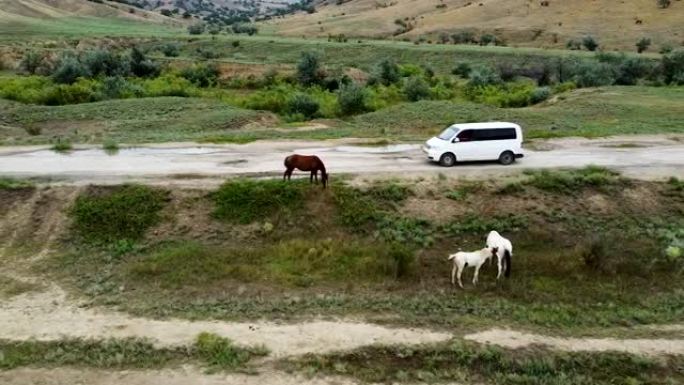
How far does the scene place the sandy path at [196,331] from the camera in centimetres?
1639

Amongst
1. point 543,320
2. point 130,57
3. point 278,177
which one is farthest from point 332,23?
point 543,320

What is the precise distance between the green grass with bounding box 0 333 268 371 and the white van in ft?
44.3

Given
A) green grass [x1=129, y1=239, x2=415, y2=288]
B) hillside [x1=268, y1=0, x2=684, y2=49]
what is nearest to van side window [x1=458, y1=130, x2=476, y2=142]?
green grass [x1=129, y1=239, x2=415, y2=288]

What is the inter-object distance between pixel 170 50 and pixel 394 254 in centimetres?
6681

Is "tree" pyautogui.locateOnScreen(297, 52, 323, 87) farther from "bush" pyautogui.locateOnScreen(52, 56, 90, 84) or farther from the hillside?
the hillside

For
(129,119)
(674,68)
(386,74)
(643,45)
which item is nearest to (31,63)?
(129,119)

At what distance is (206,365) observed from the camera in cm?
1546

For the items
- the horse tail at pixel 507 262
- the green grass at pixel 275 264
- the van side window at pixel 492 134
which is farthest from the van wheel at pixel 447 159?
the horse tail at pixel 507 262

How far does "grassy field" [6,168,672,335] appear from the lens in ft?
59.8

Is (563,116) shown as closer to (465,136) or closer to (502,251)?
(465,136)

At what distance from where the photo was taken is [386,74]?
6138 centimetres

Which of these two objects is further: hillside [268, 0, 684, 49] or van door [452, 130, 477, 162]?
hillside [268, 0, 684, 49]

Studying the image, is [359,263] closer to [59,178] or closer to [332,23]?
[59,178]

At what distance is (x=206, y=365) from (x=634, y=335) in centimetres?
1097
